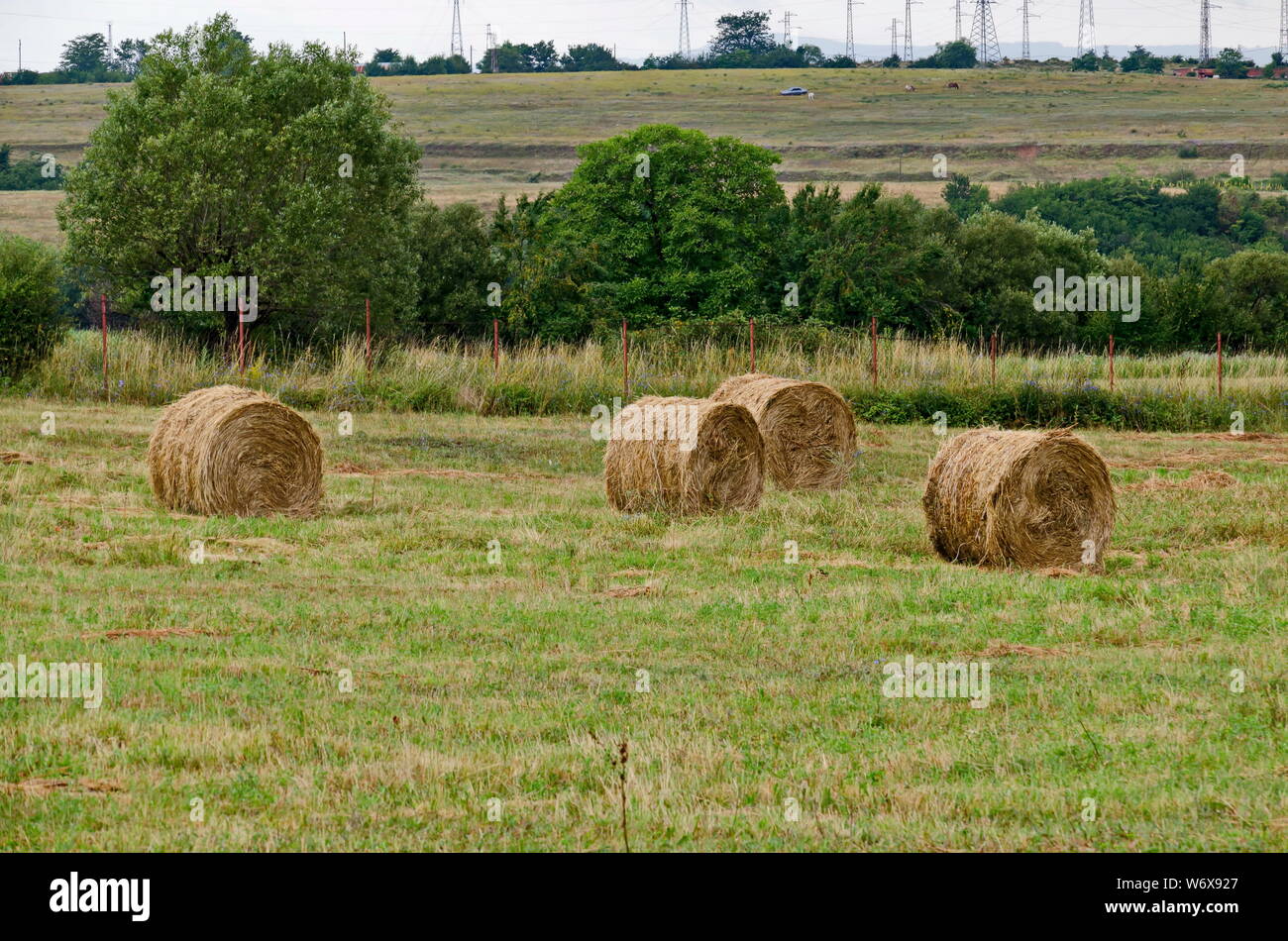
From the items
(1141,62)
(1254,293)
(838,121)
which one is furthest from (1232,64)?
(1254,293)

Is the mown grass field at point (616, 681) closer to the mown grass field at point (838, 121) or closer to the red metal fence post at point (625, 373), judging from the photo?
the red metal fence post at point (625, 373)

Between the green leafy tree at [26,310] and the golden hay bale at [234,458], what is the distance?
13177 millimetres

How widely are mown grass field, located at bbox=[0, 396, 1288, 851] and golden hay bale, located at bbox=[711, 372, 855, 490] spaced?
123 inches

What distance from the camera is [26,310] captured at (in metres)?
30.0

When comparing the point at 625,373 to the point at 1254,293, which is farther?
the point at 1254,293

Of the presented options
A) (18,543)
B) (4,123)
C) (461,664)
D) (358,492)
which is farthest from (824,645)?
(4,123)

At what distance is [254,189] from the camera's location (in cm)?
4034

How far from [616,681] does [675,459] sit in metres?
8.33

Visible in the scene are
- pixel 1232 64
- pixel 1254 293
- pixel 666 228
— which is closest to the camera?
pixel 666 228

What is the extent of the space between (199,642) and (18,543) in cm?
466

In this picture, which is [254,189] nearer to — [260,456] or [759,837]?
[260,456]

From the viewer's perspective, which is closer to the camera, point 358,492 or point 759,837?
point 759,837

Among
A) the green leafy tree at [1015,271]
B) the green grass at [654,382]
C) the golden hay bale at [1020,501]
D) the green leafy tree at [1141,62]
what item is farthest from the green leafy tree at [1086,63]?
the golden hay bale at [1020,501]

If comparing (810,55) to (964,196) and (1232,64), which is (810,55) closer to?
(1232,64)
